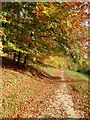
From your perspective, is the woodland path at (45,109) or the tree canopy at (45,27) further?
the tree canopy at (45,27)

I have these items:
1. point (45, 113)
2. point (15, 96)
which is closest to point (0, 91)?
point (15, 96)

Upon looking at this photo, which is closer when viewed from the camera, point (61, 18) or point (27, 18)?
point (61, 18)

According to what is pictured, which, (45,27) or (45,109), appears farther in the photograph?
(45,27)

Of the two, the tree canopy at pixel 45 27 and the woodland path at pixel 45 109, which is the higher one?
the tree canopy at pixel 45 27

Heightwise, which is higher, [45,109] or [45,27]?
[45,27]

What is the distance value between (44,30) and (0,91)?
6.21m

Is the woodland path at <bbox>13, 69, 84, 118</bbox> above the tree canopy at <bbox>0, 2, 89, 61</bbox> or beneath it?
beneath

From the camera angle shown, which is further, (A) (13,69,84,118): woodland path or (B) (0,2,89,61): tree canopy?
(B) (0,2,89,61): tree canopy

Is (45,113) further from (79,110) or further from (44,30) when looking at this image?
(44,30)

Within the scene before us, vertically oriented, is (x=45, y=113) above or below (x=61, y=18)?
below

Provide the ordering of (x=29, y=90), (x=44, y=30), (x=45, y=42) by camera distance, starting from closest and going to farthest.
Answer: (x=29, y=90) → (x=44, y=30) → (x=45, y=42)

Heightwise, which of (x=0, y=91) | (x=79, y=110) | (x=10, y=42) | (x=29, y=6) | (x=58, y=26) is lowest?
(x=79, y=110)

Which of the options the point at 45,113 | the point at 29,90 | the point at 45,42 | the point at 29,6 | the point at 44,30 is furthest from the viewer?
the point at 45,42

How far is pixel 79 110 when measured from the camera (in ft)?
38.8
